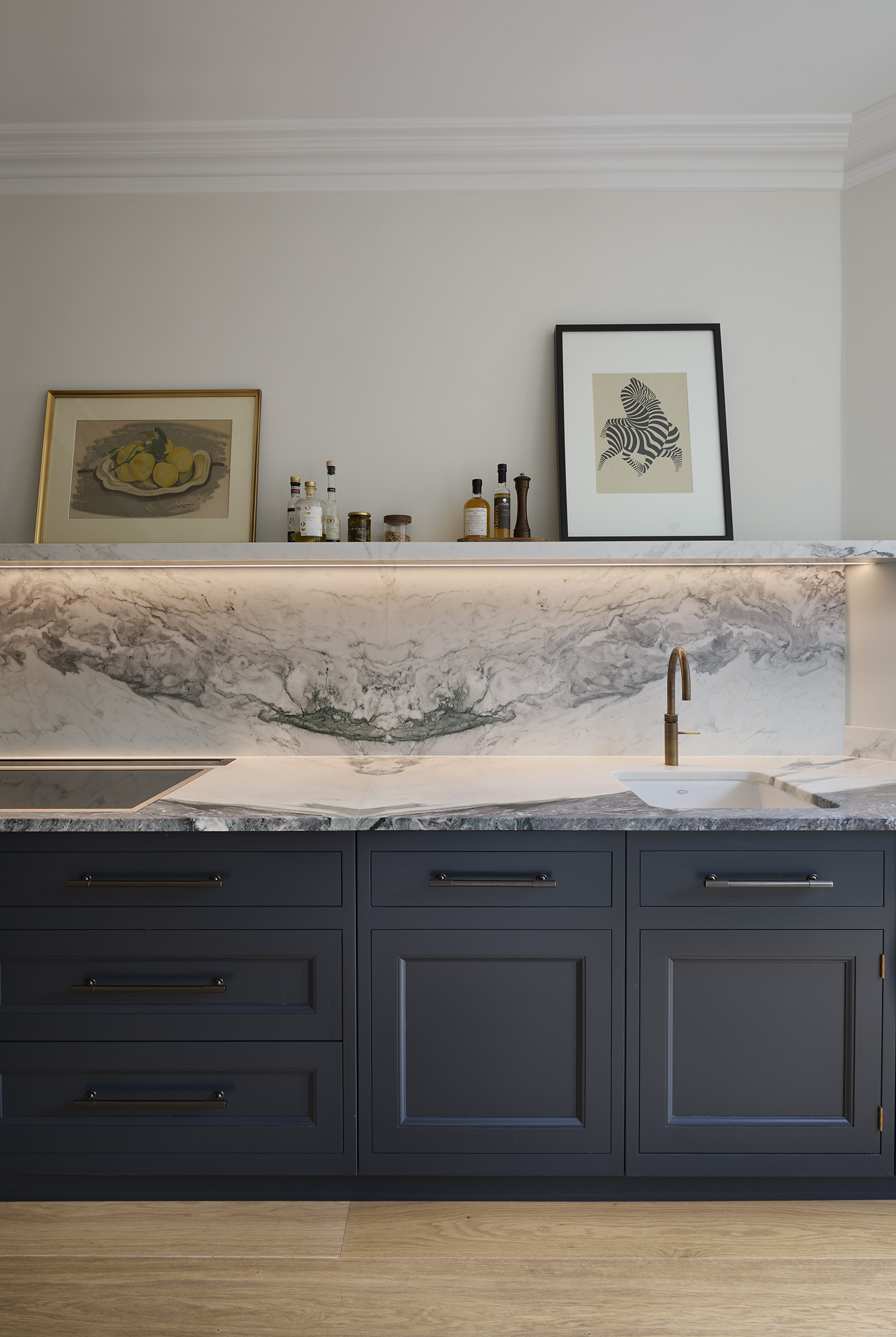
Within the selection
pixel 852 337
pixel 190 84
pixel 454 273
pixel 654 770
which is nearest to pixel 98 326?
pixel 190 84

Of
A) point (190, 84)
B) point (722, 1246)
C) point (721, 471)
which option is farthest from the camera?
point (721, 471)

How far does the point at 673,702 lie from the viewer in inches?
90.7

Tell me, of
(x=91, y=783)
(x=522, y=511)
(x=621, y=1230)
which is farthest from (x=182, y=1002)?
(x=522, y=511)

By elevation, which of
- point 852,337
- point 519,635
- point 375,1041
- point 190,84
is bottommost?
point 375,1041

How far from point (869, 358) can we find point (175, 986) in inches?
100

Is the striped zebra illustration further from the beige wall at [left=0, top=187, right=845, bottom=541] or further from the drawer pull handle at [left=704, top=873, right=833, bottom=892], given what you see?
the drawer pull handle at [left=704, top=873, right=833, bottom=892]

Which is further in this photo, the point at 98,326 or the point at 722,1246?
the point at 98,326

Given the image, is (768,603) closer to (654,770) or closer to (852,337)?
(654,770)

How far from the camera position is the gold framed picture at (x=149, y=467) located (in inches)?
93.3

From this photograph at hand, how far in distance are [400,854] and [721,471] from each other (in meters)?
1.48

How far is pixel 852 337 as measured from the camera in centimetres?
238

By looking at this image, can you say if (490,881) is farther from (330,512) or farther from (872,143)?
(872,143)

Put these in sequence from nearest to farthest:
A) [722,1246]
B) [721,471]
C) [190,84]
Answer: [722,1246] < [190,84] < [721,471]

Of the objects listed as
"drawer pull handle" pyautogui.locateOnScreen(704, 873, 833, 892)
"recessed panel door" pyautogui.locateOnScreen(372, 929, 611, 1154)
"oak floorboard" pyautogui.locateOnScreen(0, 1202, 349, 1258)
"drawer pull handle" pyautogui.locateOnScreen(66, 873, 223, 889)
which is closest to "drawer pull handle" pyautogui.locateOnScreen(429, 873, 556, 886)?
"recessed panel door" pyautogui.locateOnScreen(372, 929, 611, 1154)
